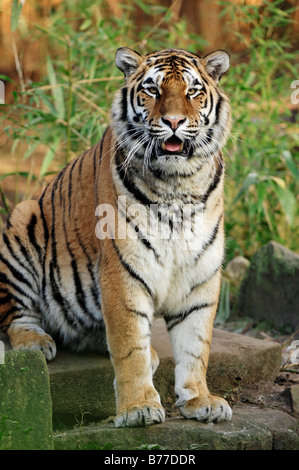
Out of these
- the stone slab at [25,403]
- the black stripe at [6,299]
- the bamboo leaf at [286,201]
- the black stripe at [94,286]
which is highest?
Result: the bamboo leaf at [286,201]

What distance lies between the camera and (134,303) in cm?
312

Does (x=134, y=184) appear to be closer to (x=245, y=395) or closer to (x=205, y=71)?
(x=205, y=71)

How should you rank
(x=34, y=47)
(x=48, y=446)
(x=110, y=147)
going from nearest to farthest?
(x=48, y=446), (x=110, y=147), (x=34, y=47)

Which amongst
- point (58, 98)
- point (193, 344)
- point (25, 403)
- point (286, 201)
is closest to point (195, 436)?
point (193, 344)

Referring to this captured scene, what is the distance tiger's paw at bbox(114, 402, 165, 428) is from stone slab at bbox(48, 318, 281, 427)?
0.32m

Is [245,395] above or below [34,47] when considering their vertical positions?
below

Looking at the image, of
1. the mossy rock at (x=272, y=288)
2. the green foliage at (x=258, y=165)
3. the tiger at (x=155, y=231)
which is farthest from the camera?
the green foliage at (x=258, y=165)

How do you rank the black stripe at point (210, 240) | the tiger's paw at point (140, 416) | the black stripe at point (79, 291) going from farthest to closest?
the black stripe at point (79, 291)
the black stripe at point (210, 240)
the tiger's paw at point (140, 416)

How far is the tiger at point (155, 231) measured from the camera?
309cm

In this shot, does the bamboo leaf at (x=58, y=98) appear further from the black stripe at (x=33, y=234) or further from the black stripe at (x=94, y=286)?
the black stripe at (x=94, y=286)

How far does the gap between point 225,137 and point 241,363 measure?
1.31 m

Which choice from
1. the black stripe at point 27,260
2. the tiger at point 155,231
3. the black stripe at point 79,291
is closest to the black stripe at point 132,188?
the tiger at point 155,231

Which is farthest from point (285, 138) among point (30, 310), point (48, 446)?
point (48, 446)

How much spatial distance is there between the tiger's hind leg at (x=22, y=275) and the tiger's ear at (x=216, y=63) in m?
1.22
